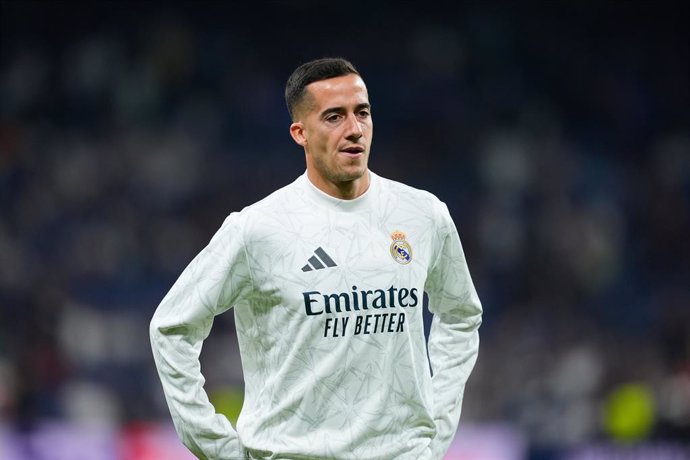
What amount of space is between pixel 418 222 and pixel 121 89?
29.3ft

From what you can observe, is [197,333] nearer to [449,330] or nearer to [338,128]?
[338,128]

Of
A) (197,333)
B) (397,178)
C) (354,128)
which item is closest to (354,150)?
(354,128)

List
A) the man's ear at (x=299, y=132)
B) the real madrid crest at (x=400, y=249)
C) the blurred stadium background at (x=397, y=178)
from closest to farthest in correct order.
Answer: the real madrid crest at (x=400, y=249)
the man's ear at (x=299, y=132)
the blurred stadium background at (x=397, y=178)

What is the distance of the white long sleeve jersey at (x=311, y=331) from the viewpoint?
3.65m

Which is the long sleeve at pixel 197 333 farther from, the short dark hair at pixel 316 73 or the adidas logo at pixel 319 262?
the short dark hair at pixel 316 73

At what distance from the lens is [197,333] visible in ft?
12.3

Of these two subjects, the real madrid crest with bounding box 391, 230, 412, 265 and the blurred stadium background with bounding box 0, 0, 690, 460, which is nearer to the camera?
the real madrid crest with bounding box 391, 230, 412, 265

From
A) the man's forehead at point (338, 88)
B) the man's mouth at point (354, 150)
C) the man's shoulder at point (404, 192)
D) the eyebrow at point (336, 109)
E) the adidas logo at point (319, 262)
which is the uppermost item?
the man's forehead at point (338, 88)

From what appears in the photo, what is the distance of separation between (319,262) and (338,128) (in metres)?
0.40

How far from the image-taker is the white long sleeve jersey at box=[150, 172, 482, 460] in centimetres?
365

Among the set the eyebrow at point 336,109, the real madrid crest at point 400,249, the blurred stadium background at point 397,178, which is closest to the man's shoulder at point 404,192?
the real madrid crest at point 400,249

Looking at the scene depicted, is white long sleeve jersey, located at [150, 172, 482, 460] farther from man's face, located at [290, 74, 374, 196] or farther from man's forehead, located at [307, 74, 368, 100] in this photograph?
man's forehead, located at [307, 74, 368, 100]

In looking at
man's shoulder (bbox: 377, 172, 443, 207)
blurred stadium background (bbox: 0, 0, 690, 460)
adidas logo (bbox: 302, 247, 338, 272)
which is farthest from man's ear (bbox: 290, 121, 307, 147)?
blurred stadium background (bbox: 0, 0, 690, 460)

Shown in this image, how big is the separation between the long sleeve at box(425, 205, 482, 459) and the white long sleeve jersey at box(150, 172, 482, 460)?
0.12 m
